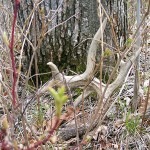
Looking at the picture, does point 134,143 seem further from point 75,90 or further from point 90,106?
point 75,90

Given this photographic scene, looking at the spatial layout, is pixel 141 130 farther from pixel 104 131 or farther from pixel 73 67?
pixel 73 67

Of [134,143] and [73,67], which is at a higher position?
[73,67]

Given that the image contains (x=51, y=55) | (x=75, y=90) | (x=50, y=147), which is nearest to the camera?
(x=50, y=147)

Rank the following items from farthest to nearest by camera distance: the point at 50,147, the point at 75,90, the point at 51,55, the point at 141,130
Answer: the point at 75,90 < the point at 51,55 < the point at 141,130 < the point at 50,147

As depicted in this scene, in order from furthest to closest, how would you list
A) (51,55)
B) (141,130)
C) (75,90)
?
(75,90) → (51,55) → (141,130)

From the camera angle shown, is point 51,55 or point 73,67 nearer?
point 51,55

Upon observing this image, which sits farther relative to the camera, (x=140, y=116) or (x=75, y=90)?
(x=75, y=90)

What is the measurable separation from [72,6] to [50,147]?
3.43 feet

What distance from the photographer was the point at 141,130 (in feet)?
6.61

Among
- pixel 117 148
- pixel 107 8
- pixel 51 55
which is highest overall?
pixel 107 8

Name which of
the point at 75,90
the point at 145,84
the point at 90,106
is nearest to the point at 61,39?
the point at 75,90

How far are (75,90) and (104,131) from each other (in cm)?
51

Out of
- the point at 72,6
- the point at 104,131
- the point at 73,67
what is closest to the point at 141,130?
the point at 104,131

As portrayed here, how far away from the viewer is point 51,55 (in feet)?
7.62
